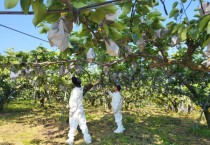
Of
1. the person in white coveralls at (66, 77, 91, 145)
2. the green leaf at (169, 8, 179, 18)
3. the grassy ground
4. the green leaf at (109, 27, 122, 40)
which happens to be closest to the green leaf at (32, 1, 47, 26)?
the green leaf at (109, 27, 122, 40)

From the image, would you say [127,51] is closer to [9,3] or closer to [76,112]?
[9,3]

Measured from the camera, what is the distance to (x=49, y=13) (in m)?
1.64

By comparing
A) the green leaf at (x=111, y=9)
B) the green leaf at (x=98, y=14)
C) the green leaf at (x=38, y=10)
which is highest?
the green leaf at (x=111, y=9)

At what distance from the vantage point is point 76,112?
8.12 meters

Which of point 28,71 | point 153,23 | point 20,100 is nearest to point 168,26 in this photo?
point 153,23

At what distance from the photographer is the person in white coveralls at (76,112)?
8036 mm

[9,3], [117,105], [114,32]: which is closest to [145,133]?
[117,105]

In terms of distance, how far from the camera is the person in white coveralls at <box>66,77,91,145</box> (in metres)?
8.04

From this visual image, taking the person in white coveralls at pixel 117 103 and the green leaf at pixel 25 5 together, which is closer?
the green leaf at pixel 25 5

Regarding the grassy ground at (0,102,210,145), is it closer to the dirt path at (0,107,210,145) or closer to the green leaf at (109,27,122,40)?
the dirt path at (0,107,210,145)

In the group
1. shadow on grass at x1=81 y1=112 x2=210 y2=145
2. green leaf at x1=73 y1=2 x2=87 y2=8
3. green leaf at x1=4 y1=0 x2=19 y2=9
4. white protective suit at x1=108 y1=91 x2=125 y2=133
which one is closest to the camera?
green leaf at x1=4 y1=0 x2=19 y2=9

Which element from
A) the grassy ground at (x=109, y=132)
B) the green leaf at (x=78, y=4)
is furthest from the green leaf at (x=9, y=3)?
the grassy ground at (x=109, y=132)

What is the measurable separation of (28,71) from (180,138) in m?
5.26

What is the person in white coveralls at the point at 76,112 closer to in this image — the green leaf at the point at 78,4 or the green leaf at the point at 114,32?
the green leaf at the point at 114,32
